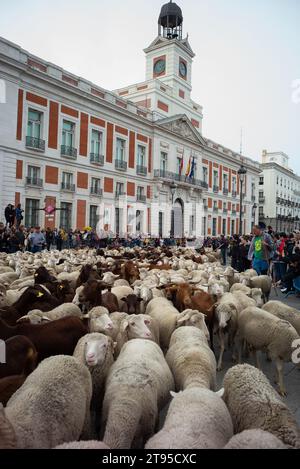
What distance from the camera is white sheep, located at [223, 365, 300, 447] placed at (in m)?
2.27

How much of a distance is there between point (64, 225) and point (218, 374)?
945 inches

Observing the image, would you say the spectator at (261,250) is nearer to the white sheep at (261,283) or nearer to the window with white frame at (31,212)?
the white sheep at (261,283)

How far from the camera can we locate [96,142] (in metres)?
30.1

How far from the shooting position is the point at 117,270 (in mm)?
8891

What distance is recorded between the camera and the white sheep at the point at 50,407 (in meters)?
2.22

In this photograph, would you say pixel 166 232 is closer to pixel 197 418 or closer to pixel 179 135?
pixel 179 135

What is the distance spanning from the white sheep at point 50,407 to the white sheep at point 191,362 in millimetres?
917

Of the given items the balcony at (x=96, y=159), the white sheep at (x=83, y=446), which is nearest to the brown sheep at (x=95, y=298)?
the white sheep at (x=83, y=446)

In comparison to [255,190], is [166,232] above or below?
below

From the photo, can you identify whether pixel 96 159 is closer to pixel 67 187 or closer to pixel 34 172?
pixel 67 187

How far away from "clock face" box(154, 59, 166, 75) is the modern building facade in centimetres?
3381

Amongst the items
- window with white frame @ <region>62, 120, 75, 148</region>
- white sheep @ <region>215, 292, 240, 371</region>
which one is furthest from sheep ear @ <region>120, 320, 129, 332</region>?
window with white frame @ <region>62, 120, 75, 148</region>

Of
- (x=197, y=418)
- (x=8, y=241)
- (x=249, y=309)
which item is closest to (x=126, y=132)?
(x=8, y=241)
